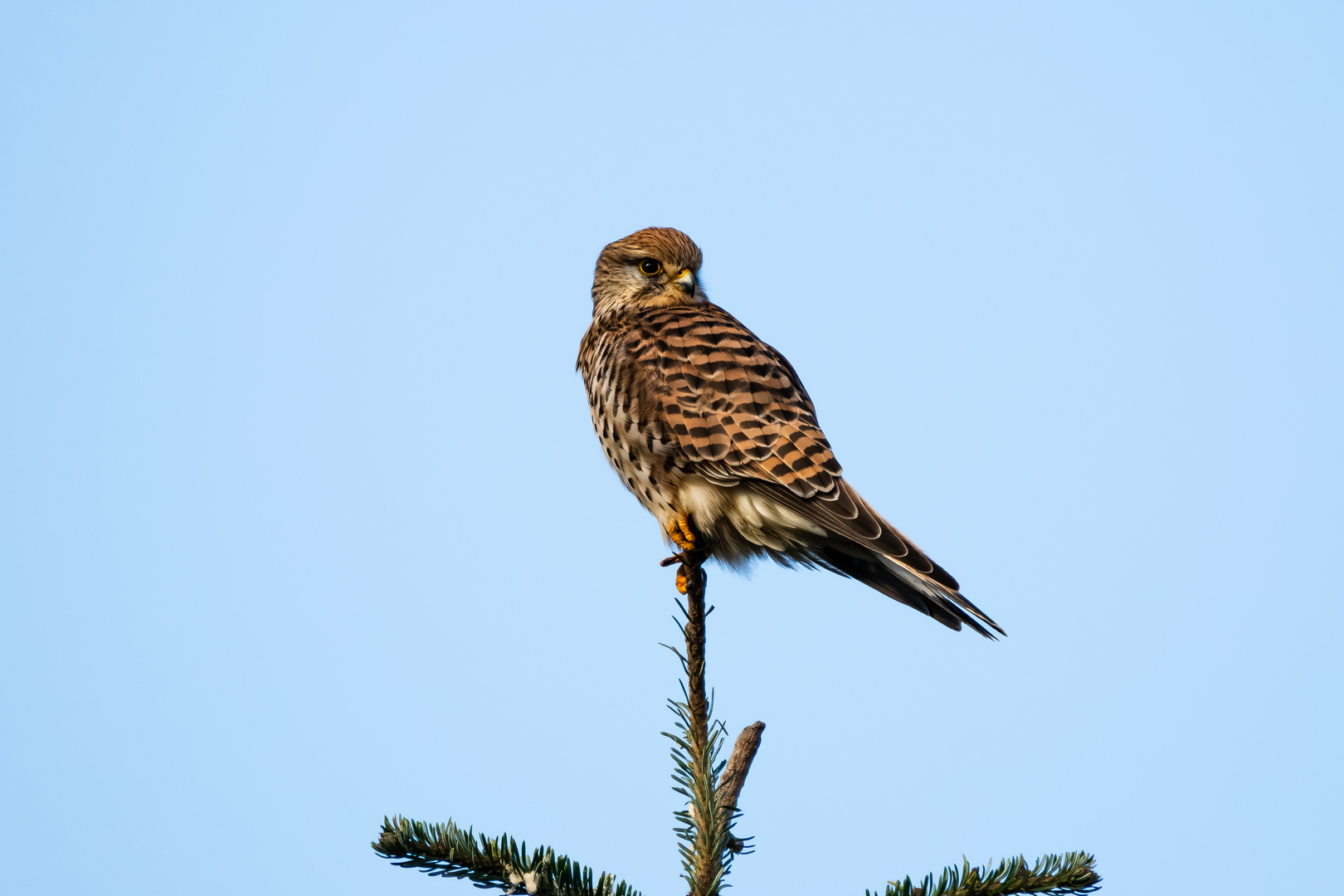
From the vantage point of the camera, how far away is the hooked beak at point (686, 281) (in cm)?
490

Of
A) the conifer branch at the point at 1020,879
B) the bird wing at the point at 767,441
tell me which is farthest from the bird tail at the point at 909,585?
the conifer branch at the point at 1020,879

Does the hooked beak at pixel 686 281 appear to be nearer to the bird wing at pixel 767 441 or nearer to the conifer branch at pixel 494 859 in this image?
the bird wing at pixel 767 441

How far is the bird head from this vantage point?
4.91m

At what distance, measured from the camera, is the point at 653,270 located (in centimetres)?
493

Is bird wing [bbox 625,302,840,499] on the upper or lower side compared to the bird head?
lower

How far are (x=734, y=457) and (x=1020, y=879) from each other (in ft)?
5.90

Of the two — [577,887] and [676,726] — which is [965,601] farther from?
[577,887]

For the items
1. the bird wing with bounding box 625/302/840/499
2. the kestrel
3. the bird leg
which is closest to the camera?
the bird leg

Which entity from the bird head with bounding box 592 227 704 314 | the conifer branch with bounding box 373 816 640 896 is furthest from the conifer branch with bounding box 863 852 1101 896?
the bird head with bounding box 592 227 704 314

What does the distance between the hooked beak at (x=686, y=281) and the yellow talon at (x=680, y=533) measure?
1.29m

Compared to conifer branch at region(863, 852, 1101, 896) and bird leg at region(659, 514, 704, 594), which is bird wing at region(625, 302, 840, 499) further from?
conifer branch at region(863, 852, 1101, 896)

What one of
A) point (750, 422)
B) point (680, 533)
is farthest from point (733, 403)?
point (680, 533)

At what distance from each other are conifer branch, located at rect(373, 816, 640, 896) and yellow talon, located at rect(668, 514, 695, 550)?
52.0 inches

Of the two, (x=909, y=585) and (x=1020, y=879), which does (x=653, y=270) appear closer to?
(x=909, y=585)
